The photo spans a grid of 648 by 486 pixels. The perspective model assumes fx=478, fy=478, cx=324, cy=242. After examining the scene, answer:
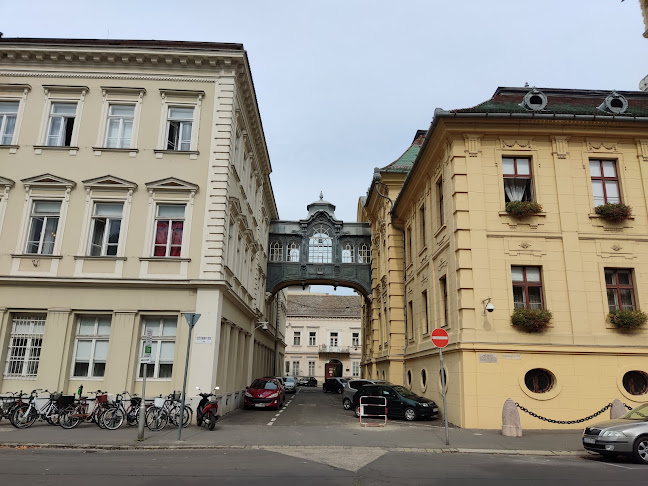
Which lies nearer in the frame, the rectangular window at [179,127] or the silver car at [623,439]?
the silver car at [623,439]

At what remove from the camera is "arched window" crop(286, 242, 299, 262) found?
116 ft

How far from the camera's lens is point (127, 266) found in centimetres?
1752

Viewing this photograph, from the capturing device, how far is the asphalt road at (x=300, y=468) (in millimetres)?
7988

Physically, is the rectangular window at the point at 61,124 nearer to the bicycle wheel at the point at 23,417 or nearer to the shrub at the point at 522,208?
the bicycle wheel at the point at 23,417

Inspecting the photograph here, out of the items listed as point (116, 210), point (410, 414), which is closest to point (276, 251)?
point (116, 210)

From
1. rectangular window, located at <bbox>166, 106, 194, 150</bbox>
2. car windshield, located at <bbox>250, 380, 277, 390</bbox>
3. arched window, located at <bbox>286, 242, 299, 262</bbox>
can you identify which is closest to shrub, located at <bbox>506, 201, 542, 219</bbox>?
rectangular window, located at <bbox>166, 106, 194, 150</bbox>

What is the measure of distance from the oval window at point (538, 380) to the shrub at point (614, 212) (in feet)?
19.6

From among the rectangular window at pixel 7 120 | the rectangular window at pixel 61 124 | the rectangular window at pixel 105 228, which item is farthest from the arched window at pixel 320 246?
the rectangular window at pixel 7 120

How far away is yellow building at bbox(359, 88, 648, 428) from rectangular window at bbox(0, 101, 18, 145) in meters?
16.7

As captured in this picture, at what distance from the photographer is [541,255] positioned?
16.8 metres

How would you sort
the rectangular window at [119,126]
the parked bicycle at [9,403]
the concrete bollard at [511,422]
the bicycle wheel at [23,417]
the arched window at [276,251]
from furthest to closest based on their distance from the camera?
1. the arched window at [276,251]
2. the rectangular window at [119,126]
3. the parked bicycle at [9,403]
4. the bicycle wheel at [23,417]
5. the concrete bollard at [511,422]

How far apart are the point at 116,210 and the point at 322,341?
50601 millimetres

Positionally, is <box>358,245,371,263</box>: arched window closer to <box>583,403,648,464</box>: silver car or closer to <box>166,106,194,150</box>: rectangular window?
<box>166,106,194,150</box>: rectangular window

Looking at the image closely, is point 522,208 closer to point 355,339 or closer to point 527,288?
point 527,288
